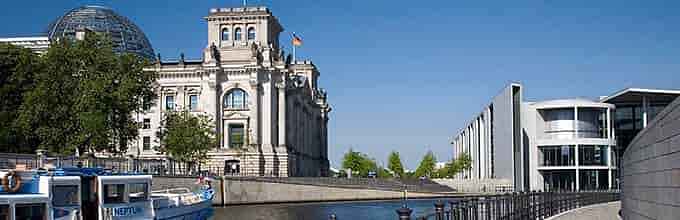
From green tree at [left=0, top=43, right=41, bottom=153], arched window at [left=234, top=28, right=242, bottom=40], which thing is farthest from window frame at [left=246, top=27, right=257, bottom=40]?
green tree at [left=0, top=43, right=41, bottom=153]

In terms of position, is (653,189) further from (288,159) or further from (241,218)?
(288,159)

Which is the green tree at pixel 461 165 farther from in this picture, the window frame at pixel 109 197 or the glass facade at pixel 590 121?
the window frame at pixel 109 197

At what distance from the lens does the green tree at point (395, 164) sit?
162000mm

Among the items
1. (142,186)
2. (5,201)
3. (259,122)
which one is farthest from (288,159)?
(5,201)

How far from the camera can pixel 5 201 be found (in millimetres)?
24828

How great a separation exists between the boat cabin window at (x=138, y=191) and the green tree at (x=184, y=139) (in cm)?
5524

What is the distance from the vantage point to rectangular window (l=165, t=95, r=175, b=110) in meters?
121

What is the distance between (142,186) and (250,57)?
87.0 metres

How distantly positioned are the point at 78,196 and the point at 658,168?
19.6 m

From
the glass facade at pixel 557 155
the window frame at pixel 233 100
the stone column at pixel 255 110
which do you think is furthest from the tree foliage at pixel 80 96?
the glass facade at pixel 557 155

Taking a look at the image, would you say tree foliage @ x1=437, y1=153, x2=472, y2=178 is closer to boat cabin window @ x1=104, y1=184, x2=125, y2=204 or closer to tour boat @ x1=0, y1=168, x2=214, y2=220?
tour boat @ x1=0, y1=168, x2=214, y2=220

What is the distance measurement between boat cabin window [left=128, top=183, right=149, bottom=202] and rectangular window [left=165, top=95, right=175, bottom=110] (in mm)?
88323

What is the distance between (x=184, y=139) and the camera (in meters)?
89.4

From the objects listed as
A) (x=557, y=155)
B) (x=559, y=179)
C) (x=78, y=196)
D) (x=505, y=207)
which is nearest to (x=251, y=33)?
(x=557, y=155)
